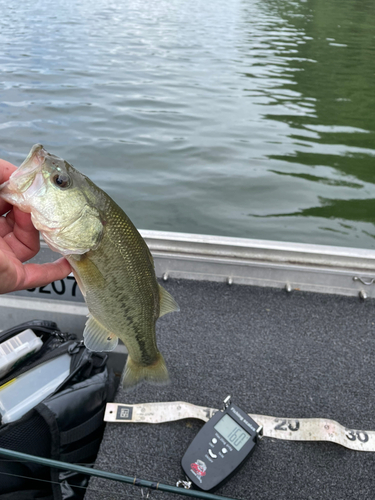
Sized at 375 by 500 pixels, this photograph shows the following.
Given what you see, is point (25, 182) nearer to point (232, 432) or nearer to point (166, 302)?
point (166, 302)

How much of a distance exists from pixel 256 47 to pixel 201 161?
9785mm

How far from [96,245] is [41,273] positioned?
12.4 inches

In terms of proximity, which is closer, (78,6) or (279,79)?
(279,79)

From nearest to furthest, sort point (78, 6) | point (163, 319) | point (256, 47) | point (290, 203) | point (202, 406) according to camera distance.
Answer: point (202, 406), point (163, 319), point (290, 203), point (256, 47), point (78, 6)

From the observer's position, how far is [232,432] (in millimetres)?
2010

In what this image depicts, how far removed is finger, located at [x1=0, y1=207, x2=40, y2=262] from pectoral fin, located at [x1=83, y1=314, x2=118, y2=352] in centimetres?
41

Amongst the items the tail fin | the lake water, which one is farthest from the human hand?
the lake water

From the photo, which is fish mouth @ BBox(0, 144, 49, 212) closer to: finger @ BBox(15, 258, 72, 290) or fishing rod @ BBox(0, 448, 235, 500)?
finger @ BBox(15, 258, 72, 290)

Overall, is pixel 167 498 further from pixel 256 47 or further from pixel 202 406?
pixel 256 47

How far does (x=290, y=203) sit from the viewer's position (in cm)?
566

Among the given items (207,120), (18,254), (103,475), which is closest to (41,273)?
(18,254)

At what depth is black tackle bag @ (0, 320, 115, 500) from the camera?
6.13ft

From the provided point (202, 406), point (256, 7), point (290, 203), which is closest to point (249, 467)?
point (202, 406)

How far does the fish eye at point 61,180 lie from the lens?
1455 mm
